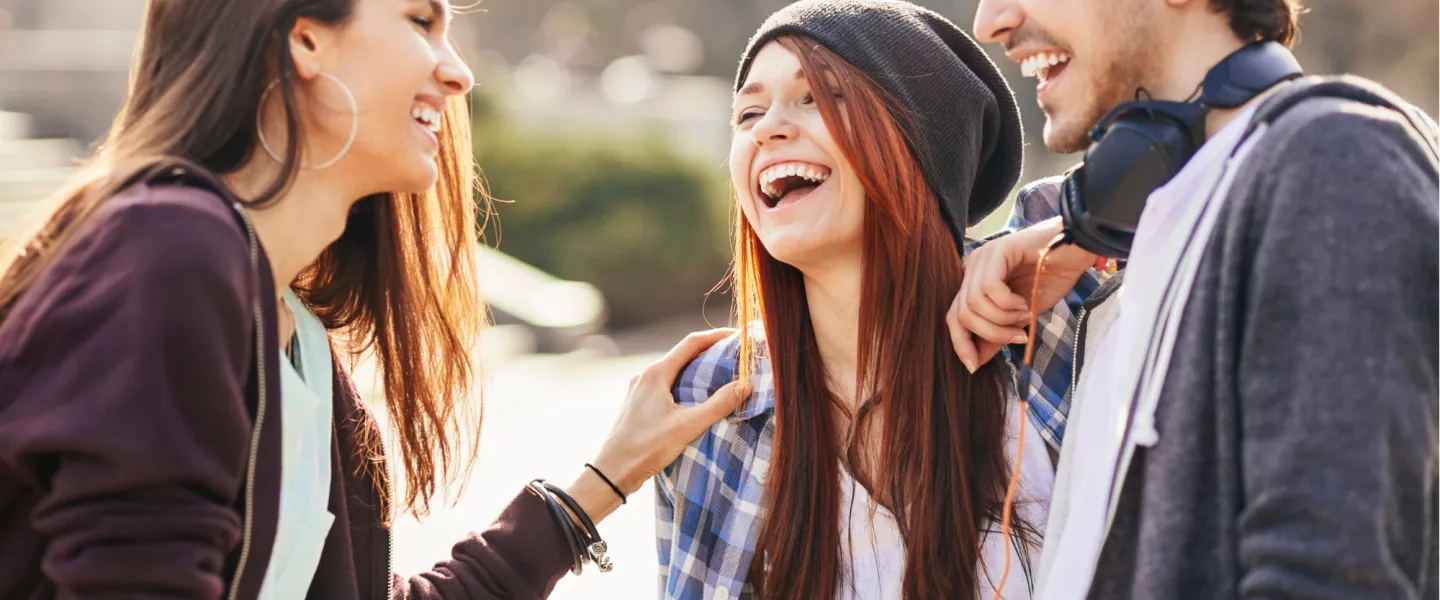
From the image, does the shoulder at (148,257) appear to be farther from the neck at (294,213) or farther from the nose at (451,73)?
the nose at (451,73)

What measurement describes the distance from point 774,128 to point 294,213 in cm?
109

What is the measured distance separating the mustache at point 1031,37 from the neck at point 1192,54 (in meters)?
0.22

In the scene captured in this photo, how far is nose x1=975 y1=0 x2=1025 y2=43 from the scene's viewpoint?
2.32m

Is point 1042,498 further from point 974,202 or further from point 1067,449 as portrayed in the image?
point 974,202

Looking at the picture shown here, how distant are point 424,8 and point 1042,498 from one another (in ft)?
4.82

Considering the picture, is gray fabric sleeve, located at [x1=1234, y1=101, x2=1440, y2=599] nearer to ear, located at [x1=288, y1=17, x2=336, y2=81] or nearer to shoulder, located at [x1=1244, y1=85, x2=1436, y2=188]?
shoulder, located at [x1=1244, y1=85, x2=1436, y2=188]

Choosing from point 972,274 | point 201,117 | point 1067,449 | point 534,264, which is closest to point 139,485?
point 201,117

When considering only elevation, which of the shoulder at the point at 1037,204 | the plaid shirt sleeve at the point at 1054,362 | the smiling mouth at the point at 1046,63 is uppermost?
the smiling mouth at the point at 1046,63

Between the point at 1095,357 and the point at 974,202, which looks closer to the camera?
the point at 1095,357

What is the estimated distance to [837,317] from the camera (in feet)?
9.74

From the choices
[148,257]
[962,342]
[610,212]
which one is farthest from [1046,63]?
[610,212]

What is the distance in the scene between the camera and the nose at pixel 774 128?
282 cm

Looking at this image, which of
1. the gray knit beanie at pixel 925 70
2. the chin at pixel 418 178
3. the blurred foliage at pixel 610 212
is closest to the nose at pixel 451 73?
the chin at pixel 418 178

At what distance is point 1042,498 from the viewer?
2.58 meters
